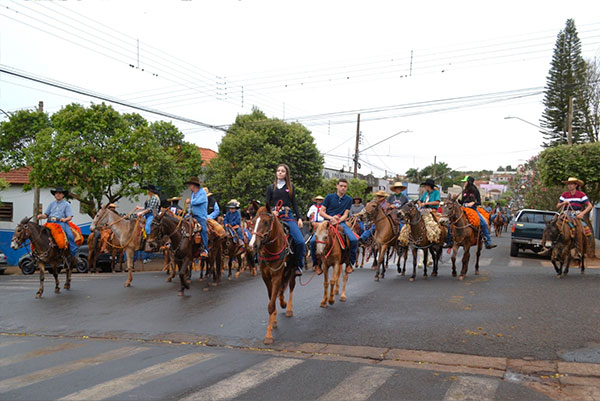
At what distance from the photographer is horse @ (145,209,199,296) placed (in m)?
12.3

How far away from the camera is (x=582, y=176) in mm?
21656

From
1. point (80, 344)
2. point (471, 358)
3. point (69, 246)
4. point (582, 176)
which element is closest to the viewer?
point (471, 358)

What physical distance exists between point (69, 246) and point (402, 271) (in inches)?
387

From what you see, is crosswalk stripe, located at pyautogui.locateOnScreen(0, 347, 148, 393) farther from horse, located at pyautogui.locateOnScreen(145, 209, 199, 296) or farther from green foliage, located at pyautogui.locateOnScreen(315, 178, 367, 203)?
green foliage, located at pyautogui.locateOnScreen(315, 178, 367, 203)

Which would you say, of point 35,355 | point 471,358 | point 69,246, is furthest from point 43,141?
point 471,358

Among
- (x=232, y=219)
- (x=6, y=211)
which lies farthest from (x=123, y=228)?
(x=6, y=211)

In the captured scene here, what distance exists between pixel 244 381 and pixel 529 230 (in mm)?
19367

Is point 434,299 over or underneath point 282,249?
underneath

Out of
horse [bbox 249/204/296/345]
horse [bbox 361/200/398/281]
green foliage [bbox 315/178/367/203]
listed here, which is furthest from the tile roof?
horse [bbox 249/204/296/345]

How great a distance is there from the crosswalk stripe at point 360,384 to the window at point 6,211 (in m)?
38.6

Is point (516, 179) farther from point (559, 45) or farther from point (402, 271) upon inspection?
point (402, 271)

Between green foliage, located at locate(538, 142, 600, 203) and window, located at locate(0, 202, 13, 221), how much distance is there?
36353 mm

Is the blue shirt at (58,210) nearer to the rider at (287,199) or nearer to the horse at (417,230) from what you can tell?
the rider at (287,199)

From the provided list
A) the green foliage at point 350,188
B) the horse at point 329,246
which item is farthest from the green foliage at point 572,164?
the green foliage at point 350,188
